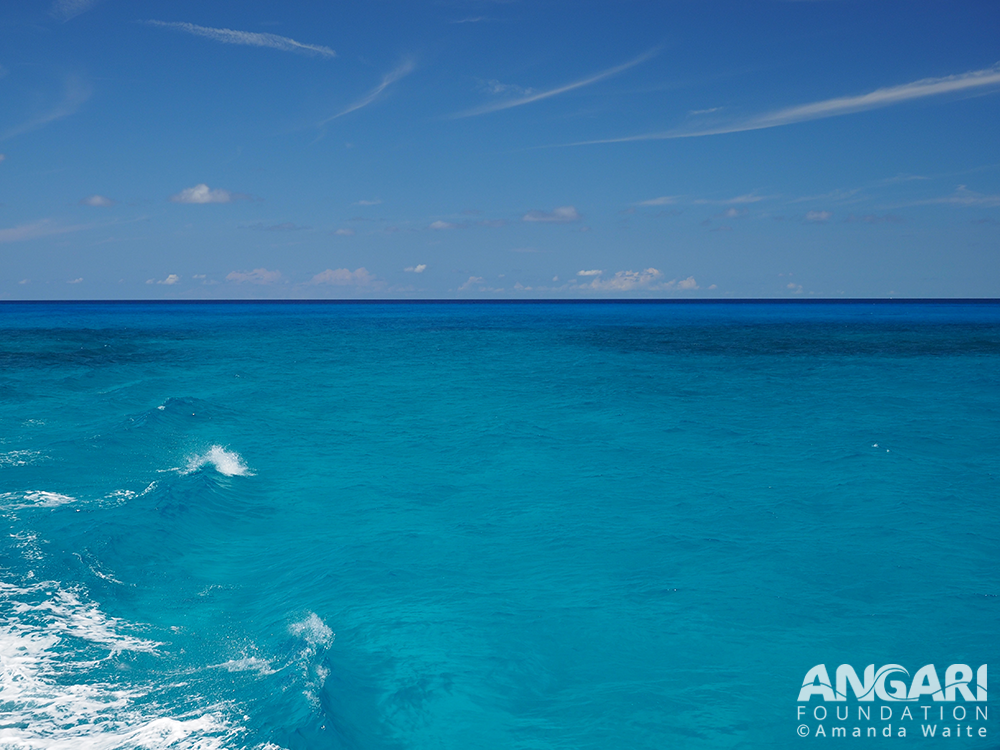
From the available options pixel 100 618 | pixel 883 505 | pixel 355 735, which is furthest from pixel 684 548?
pixel 100 618

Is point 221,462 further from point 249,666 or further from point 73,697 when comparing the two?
point 73,697

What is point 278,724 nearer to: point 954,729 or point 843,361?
point 954,729

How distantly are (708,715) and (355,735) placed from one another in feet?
16.5

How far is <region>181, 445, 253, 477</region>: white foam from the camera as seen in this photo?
70.0ft

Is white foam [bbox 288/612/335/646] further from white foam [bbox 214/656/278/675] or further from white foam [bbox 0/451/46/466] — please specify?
white foam [bbox 0/451/46/466]

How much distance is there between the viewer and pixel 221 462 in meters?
22.4

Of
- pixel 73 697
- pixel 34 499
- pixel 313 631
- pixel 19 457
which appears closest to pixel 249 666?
pixel 313 631

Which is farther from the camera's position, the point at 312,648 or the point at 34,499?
the point at 34,499

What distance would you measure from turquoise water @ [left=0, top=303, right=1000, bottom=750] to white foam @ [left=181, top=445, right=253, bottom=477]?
152mm

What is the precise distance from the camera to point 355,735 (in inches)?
360

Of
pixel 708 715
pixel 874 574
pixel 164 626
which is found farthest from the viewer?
pixel 874 574

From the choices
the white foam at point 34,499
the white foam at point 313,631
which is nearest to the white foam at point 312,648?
the white foam at point 313,631

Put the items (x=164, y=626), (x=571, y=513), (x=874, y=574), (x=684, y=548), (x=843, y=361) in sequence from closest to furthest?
(x=164, y=626), (x=874, y=574), (x=684, y=548), (x=571, y=513), (x=843, y=361)

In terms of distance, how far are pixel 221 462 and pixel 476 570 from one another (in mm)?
12165
